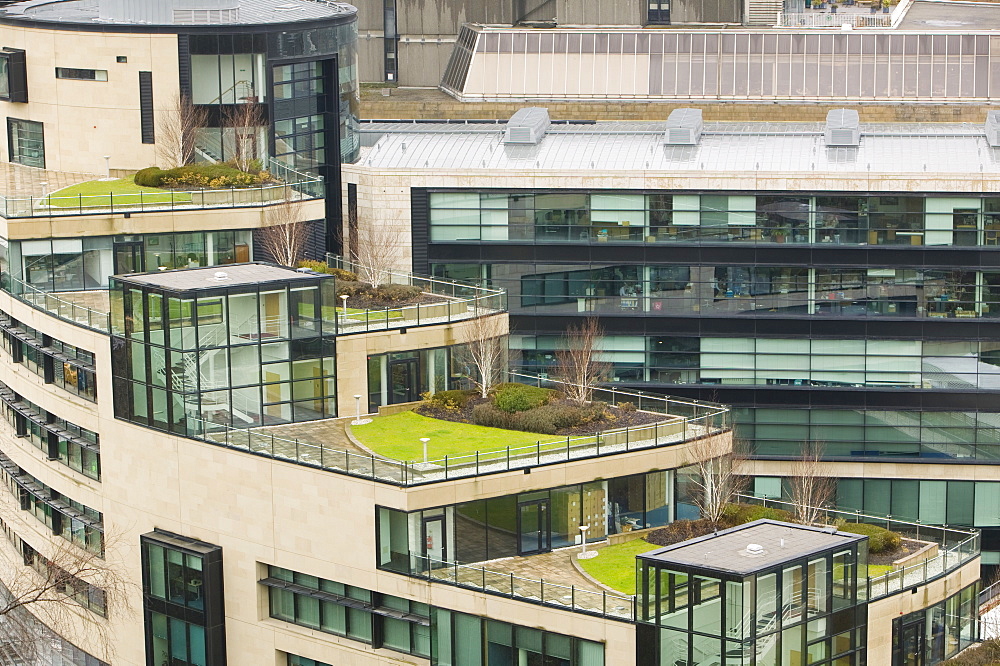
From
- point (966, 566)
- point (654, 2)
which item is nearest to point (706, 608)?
point (966, 566)

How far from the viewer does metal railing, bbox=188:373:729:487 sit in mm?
71562

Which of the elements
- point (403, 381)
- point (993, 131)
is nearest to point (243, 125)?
point (403, 381)

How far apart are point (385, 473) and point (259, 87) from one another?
29.9 metres

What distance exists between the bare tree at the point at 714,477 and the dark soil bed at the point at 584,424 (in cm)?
206

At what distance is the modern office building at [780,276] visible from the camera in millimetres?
98938

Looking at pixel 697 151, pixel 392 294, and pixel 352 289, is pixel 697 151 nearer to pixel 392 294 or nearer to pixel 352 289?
pixel 392 294

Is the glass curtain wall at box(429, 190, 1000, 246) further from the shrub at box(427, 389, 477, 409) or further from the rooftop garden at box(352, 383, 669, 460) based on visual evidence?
the shrub at box(427, 389, 477, 409)

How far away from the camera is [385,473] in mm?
71375

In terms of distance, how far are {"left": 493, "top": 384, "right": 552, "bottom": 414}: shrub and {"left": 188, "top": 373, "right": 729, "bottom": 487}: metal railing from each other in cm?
330

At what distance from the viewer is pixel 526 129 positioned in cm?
10456

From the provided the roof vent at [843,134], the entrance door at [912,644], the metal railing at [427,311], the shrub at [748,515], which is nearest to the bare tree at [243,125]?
the metal railing at [427,311]

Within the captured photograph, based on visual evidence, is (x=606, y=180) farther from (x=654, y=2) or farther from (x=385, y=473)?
(x=654, y=2)

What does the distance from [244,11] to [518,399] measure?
30625mm

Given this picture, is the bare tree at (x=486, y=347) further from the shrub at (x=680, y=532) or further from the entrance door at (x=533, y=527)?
the shrub at (x=680, y=532)
